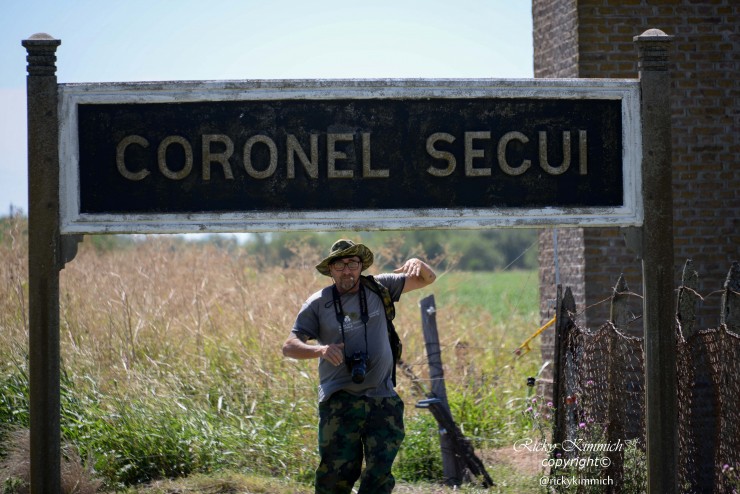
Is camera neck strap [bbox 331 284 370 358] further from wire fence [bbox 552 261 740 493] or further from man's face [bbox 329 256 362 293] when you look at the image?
wire fence [bbox 552 261 740 493]

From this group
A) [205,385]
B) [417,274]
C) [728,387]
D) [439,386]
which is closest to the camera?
[728,387]

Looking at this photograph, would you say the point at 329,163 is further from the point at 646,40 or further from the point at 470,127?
the point at 646,40

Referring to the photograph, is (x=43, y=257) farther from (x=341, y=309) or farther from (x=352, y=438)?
(x=352, y=438)

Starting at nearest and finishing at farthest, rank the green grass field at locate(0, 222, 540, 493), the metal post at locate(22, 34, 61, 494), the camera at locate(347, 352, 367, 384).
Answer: the metal post at locate(22, 34, 61, 494) < the camera at locate(347, 352, 367, 384) < the green grass field at locate(0, 222, 540, 493)

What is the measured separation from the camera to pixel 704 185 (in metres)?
9.19

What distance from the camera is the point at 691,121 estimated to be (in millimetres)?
9227

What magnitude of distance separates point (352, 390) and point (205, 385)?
3743mm

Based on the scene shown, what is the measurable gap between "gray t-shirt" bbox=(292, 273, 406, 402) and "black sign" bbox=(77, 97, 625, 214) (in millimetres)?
697

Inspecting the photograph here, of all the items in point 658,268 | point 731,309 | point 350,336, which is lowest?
point 350,336

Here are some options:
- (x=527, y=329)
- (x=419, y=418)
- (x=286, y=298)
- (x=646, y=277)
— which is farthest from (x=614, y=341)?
(x=527, y=329)

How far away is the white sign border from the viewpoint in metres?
5.32

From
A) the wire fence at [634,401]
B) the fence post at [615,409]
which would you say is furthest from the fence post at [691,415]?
the fence post at [615,409]

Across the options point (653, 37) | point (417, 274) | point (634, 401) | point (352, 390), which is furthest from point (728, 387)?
point (352, 390)

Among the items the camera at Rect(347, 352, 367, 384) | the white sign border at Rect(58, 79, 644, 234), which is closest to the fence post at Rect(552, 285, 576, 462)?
the white sign border at Rect(58, 79, 644, 234)
